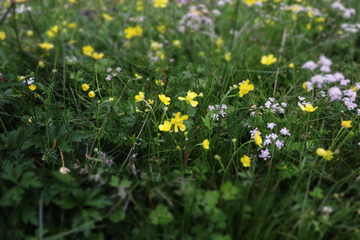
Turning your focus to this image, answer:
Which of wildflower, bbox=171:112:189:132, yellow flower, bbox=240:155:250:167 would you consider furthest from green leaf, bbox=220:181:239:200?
wildflower, bbox=171:112:189:132

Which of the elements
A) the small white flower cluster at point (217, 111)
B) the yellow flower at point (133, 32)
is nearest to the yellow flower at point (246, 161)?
the small white flower cluster at point (217, 111)

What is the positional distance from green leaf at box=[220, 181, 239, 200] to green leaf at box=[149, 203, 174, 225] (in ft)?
0.76

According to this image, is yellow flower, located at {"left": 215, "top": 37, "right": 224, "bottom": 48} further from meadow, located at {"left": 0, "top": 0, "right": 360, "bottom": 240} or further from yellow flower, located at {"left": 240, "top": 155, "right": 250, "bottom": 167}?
yellow flower, located at {"left": 240, "top": 155, "right": 250, "bottom": 167}

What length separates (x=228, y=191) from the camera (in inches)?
43.6

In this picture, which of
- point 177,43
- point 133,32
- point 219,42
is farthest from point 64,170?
point 219,42

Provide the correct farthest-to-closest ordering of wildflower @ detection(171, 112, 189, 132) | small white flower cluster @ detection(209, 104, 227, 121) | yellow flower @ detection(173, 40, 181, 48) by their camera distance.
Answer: yellow flower @ detection(173, 40, 181, 48)
small white flower cluster @ detection(209, 104, 227, 121)
wildflower @ detection(171, 112, 189, 132)

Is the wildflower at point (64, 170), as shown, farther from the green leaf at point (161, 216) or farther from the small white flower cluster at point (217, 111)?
the small white flower cluster at point (217, 111)

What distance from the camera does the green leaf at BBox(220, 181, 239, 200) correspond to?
3.58 feet

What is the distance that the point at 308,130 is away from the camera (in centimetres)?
156

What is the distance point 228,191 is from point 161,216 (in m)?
0.29

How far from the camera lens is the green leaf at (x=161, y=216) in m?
1.04

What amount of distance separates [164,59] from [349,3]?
2.98 meters

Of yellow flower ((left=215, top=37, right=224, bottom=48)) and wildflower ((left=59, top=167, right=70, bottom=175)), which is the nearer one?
wildflower ((left=59, top=167, right=70, bottom=175))

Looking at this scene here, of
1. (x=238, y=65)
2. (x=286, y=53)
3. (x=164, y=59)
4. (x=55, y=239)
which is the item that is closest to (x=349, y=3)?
(x=286, y=53)
